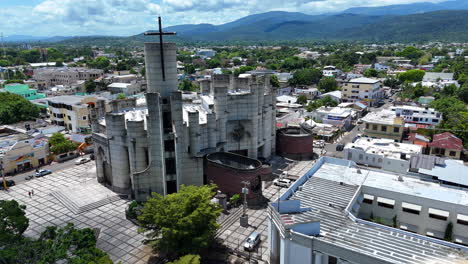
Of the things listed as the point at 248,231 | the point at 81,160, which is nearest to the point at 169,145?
the point at 248,231

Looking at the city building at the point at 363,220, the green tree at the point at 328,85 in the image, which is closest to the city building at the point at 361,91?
the green tree at the point at 328,85

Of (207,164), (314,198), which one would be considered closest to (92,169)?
(207,164)

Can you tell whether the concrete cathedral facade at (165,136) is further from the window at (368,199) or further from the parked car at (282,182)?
the window at (368,199)

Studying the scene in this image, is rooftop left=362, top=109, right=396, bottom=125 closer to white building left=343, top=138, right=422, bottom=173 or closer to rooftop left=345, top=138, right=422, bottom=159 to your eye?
rooftop left=345, top=138, right=422, bottom=159

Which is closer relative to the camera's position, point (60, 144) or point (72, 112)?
point (60, 144)

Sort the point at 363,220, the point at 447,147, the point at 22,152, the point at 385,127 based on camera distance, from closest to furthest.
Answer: the point at 363,220
the point at 22,152
the point at 447,147
the point at 385,127

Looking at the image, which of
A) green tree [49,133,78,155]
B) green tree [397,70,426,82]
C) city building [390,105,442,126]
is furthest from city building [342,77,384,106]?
green tree [49,133,78,155]

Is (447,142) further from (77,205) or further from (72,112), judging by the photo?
(72,112)
